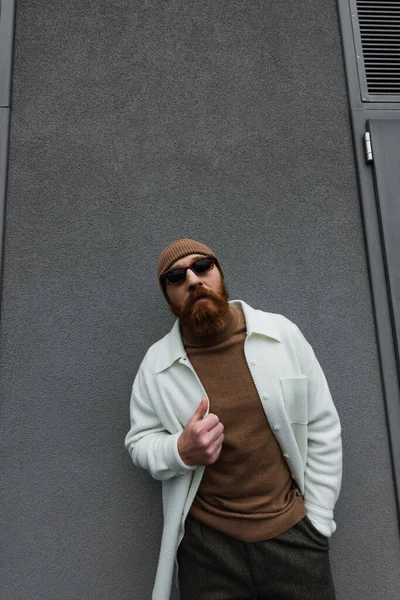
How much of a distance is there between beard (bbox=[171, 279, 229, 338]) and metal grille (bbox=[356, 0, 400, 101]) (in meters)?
1.82

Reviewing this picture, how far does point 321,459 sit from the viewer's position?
1853 mm

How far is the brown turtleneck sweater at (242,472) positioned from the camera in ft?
5.75

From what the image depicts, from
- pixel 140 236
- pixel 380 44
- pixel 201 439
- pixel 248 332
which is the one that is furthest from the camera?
pixel 380 44

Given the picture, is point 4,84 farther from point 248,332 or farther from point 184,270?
point 248,332

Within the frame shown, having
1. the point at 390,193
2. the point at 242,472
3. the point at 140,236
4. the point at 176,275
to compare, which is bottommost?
the point at 242,472

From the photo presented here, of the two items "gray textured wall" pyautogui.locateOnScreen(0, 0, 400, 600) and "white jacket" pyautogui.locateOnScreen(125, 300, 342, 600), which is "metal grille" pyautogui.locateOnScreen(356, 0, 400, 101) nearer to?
"gray textured wall" pyautogui.locateOnScreen(0, 0, 400, 600)

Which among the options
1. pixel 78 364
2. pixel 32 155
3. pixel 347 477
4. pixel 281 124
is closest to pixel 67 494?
pixel 78 364

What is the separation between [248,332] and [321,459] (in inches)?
22.4

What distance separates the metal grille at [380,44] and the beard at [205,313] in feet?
5.98

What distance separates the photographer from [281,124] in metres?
2.70

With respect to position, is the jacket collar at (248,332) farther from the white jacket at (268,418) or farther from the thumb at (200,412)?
the thumb at (200,412)

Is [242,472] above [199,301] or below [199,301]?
below

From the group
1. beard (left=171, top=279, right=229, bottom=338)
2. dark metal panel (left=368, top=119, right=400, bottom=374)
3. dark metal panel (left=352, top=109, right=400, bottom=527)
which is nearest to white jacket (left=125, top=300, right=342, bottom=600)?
beard (left=171, top=279, right=229, bottom=338)

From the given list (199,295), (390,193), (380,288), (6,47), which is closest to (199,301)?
(199,295)
